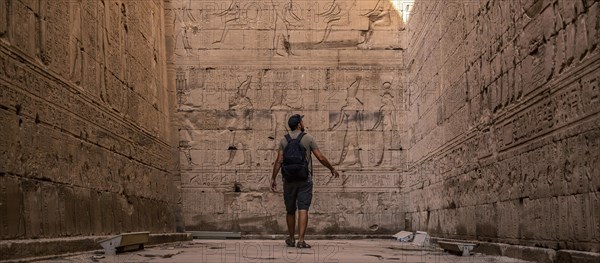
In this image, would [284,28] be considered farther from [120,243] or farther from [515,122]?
[515,122]

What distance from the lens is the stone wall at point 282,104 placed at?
14.5 meters

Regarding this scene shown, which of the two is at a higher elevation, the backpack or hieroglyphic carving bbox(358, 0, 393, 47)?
hieroglyphic carving bbox(358, 0, 393, 47)

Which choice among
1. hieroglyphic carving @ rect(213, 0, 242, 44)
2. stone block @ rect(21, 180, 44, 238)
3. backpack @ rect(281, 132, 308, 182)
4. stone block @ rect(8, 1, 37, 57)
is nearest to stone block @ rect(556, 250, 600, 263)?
backpack @ rect(281, 132, 308, 182)

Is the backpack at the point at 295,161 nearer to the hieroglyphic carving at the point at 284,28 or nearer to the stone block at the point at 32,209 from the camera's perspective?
the stone block at the point at 32,209

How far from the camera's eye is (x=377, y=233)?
1446 centimetres

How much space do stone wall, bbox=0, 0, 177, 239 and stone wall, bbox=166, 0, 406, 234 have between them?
2212mm

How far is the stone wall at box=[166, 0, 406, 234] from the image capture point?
47.6ft

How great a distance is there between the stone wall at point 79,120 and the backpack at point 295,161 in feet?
7.22

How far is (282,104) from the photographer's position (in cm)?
1471

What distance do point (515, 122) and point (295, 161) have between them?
2518 millimetres

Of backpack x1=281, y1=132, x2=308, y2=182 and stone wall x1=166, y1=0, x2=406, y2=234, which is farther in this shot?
stone wall x1=166, y1=0, x2=406, y2=234

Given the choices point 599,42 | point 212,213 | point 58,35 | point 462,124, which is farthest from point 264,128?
point 599,42

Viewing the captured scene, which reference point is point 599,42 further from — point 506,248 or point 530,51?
point 506,248

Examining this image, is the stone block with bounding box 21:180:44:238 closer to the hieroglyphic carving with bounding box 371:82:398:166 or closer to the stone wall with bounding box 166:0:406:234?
the stone wall with bounding box 166:0:406:234
